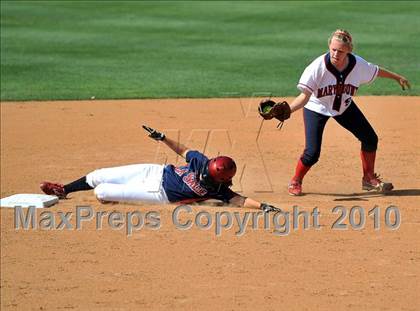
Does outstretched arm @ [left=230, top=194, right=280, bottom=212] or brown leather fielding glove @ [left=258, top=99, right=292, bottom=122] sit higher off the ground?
brown leather fielding glove @ [left=258, top=99, right=292, bottom=122]

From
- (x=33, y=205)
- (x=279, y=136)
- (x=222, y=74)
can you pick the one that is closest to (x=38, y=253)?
(x=33, y=205)

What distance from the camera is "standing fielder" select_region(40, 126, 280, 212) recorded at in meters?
8.60

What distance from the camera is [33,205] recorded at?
9.02 metres

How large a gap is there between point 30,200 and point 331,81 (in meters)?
3.19

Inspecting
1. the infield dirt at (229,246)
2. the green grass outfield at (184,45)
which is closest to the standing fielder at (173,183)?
the infield dirt at (229,246)

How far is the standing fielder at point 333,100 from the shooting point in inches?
356

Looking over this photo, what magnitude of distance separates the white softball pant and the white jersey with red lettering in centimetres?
167

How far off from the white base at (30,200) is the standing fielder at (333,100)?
227 cm

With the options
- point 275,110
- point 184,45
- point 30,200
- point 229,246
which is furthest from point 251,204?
point 184,45

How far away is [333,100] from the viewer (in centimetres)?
925

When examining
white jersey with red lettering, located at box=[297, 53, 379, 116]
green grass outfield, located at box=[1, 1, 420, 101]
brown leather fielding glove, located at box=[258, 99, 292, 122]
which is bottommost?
brown leather fielding glove, located at box=[258, 99, 292, 122]

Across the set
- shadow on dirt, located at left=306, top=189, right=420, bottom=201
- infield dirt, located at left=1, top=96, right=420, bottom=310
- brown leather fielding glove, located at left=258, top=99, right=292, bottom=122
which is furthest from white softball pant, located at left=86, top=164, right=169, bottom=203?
shadow on dirt, located at left=306, top=189, right=420, bottom=201

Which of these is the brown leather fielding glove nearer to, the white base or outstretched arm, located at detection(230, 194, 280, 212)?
outstretched arm, located at detection(230, 194, 280, 212)

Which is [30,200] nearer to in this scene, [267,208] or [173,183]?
[173,183]
